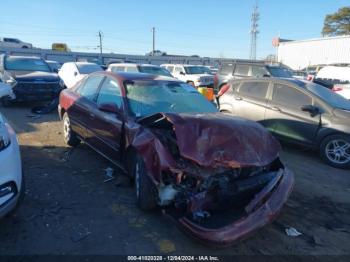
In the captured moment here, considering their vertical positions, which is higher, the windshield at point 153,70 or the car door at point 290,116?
the windshield at point 153,70

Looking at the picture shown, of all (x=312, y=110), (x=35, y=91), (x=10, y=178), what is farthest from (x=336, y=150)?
(x=35, y=91)

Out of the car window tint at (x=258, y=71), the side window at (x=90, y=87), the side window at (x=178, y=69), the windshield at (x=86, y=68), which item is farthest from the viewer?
the side window at (x=178, y=69)

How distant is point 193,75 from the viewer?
731 inches

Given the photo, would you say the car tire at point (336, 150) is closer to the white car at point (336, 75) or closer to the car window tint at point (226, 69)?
the white car at point (336, 75)

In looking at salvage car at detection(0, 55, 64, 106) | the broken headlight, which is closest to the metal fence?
salvage car at detection(0, 55, 64, 106)

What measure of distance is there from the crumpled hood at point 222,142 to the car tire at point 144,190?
1.98ft

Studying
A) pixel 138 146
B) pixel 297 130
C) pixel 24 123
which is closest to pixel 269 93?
pixel 297 130

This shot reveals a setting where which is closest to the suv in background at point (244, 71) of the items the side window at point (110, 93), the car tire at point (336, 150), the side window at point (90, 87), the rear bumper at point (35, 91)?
the rear bumper at point (35, 91)

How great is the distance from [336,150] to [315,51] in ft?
123

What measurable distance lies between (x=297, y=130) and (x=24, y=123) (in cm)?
696

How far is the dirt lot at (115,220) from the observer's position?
338cm

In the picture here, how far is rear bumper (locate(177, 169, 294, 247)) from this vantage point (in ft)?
10.0

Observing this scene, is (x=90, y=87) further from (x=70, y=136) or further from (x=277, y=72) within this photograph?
(x=277, y=72)

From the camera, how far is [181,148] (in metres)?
3.54
